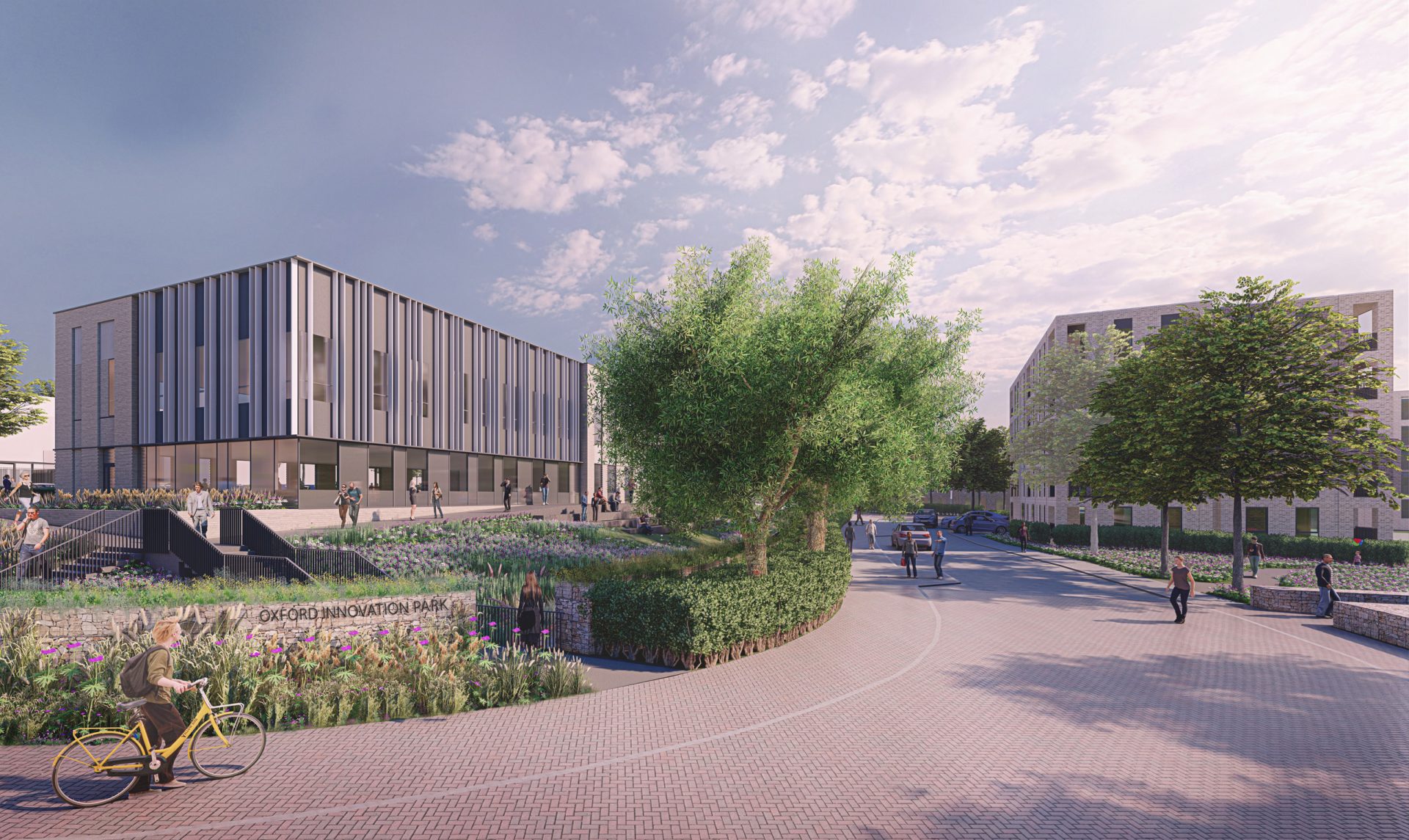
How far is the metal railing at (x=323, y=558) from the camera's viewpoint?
1623 centimetres

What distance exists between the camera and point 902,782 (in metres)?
6.61

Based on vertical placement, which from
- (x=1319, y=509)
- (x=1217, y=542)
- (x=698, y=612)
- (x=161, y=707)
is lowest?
(x=1217, y=542)

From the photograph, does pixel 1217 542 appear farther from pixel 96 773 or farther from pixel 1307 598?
pixel 96 773

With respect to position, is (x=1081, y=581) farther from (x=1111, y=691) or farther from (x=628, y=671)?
(x=628, y=671)

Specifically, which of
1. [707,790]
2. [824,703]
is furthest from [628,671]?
[707,790]

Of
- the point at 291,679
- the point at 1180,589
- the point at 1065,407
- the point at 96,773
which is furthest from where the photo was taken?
the point at 1065,407

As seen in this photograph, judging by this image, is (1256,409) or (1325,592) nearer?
(1325,592)

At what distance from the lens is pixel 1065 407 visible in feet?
120

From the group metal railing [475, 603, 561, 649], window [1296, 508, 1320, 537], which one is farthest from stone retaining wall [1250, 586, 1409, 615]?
window [1296, 508, 1320, 537]

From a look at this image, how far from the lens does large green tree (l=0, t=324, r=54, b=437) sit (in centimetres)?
3375

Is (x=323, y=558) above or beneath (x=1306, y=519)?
above

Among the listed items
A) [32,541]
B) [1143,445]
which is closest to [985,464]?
[1143,445]

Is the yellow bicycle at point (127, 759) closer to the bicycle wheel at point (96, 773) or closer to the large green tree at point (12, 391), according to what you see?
the bicycle wheel at point (96, 773)

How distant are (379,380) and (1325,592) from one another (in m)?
39.2
